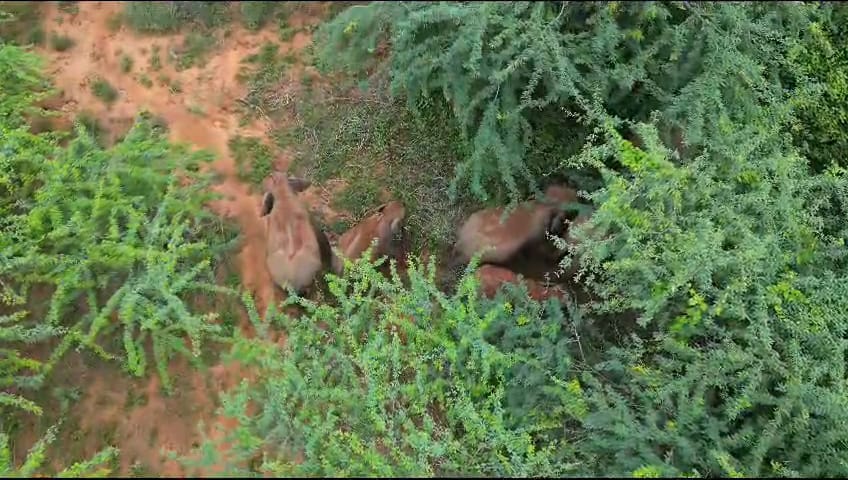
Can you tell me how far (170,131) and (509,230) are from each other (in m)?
2.62

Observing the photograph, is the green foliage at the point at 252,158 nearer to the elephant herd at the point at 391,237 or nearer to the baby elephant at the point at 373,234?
the elephant herd at the point at 391,237

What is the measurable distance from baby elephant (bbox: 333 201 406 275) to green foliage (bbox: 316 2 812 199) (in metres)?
0.59

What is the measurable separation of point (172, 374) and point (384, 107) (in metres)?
2.41

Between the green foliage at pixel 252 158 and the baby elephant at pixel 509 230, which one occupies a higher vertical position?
the green foliage at pixel 252 158

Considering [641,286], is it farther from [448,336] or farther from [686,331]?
[448,336]

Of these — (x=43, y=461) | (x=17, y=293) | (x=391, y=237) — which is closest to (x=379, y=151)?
(x=391, y=237)

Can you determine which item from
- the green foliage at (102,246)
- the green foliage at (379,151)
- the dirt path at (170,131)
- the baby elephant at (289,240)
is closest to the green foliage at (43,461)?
the dirt path at (170,131)

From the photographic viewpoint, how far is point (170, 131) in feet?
16.5

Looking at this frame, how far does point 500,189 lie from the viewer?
4.75 meters

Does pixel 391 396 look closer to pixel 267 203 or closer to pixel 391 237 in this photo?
pixel 391 237

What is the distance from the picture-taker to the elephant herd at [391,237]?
445cm

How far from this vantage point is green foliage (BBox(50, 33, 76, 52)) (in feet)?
17.2

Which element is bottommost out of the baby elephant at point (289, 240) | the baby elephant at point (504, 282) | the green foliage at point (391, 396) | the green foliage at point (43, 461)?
the green foliage at point (43, 461)

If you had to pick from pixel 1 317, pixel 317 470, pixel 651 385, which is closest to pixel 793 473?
pixel 651 385
